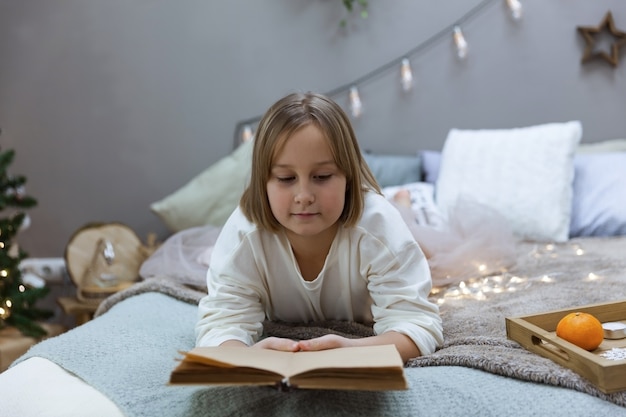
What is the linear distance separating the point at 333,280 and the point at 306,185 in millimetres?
258

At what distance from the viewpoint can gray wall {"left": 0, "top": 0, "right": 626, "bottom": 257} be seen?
276cm

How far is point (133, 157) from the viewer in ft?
9.17

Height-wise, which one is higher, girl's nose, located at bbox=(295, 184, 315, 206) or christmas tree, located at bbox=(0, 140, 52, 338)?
girl's nose, located at bbox=(295, 184, 315, 206)

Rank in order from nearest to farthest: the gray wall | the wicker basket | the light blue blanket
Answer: the light blue blanket → the wicker basket → the gray wall

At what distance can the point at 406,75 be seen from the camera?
2775mm

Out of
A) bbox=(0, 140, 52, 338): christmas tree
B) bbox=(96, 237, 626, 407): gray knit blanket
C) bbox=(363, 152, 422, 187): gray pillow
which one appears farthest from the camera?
bbox=(363, 152, 422, 187): gray pillow

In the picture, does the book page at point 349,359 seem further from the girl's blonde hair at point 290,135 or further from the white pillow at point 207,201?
the white pillow at point 207,201

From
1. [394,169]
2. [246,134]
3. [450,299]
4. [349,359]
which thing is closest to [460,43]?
[394,169]

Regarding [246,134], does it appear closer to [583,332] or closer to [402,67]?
[402,67]

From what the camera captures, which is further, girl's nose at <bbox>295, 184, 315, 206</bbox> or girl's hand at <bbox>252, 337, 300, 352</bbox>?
girl's nose at <bbox>295, 184, 315, 206</bbox>

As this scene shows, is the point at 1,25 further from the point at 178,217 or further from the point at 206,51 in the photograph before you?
the point at 178,217

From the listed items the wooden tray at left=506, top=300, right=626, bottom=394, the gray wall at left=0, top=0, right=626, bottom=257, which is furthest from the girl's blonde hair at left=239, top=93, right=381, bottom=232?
the gray wall at left=0, top=0, right=626, bottom=257

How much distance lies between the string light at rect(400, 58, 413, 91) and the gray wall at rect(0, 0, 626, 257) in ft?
0.10

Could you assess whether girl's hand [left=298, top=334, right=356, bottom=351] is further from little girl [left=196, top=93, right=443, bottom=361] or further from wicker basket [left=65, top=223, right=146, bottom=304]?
wicker basket [left=65, top=223, right=146, bottom=304]
